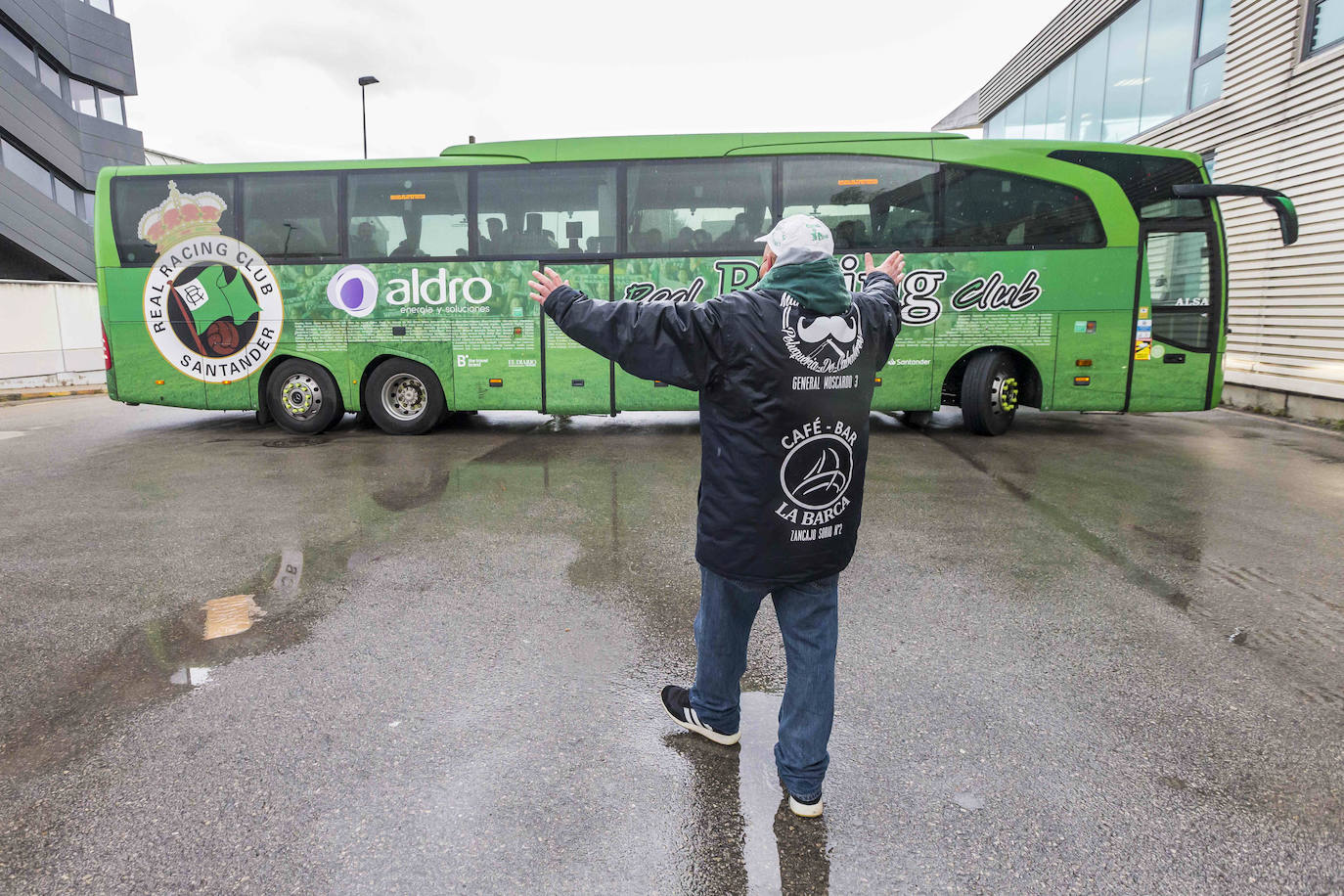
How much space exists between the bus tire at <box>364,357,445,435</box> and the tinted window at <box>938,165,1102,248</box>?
680 centimetres

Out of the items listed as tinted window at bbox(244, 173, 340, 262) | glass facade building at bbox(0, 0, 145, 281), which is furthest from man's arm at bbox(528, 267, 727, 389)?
glass facade building at bbox(0, 0, 145, 281)

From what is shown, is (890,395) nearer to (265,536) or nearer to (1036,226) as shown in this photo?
(1036,226)

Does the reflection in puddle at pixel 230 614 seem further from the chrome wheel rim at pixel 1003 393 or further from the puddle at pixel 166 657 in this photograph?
the chrome wheel rim at pixel 1003 393

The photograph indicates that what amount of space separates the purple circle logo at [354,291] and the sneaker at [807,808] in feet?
29.2

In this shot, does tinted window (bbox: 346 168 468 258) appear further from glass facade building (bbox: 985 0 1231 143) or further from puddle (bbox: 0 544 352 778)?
glass facade building (bbox: 985 0 1231 143)

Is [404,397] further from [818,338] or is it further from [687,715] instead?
[818,338]

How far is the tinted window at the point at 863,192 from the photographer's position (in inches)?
367

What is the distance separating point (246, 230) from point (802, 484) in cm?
974

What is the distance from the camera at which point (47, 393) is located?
15.5 m

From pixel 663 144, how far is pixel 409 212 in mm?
3284

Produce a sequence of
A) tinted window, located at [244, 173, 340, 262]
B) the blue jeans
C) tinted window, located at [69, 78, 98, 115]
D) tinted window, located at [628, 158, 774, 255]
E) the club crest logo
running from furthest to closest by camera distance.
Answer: tinted window, located at [69, 78, 98, 115]
tinted window, located at [244, 173, 340, 262]
tinted window, located at [628, 158, 774, 255]
the blue jeans
the club crest logo

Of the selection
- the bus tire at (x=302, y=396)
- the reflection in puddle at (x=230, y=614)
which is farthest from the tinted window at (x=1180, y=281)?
the bus tire at (x=302, y=396)

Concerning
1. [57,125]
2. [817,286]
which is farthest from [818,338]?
[57,125]

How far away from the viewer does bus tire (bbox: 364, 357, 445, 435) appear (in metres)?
10.0
